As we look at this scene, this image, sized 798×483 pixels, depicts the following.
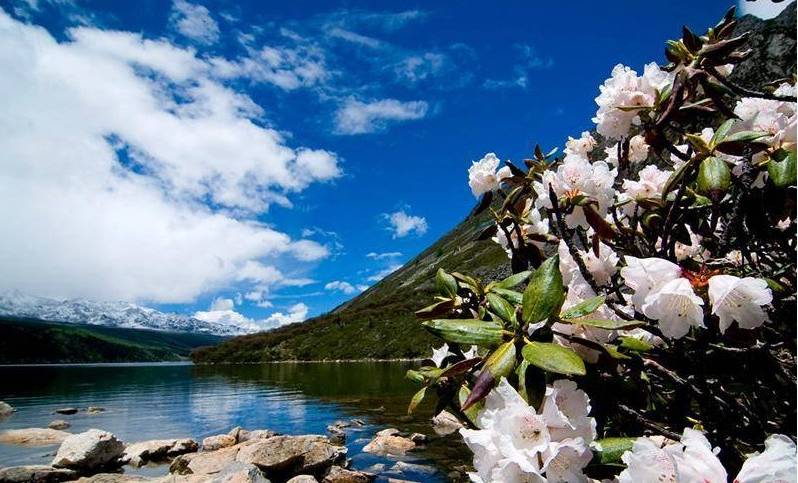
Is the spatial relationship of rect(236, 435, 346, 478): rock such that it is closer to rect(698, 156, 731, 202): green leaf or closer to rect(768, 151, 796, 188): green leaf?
rect(698, 156, 731, 202): green leaf

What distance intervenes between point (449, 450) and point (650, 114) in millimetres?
15944

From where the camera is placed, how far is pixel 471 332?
68.1 inches

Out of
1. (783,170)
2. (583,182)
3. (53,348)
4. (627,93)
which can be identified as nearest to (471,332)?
(583,182)

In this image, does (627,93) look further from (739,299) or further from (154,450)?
(154,450)

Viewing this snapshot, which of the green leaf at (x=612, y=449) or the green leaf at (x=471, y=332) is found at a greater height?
the green leaf at (x=471, y=332)

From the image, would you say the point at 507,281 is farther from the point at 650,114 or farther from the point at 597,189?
the point at 650,114

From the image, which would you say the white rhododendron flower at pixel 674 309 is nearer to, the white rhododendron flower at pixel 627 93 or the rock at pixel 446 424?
the white rhododendron flower at pixel 627 93

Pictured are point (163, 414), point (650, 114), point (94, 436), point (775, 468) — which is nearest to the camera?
point (775, 468)

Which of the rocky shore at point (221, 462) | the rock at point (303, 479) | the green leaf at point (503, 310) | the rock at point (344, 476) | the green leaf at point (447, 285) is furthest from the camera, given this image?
the rock at point (344, 476)

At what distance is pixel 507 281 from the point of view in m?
2.26

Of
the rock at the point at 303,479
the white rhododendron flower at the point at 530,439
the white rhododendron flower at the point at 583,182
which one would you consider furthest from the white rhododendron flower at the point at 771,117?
the rock at the point at 303,479

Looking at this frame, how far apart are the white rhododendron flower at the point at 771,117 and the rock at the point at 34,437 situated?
24836mm

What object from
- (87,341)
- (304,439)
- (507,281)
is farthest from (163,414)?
(87,341)

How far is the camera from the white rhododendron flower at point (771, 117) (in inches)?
75.0
